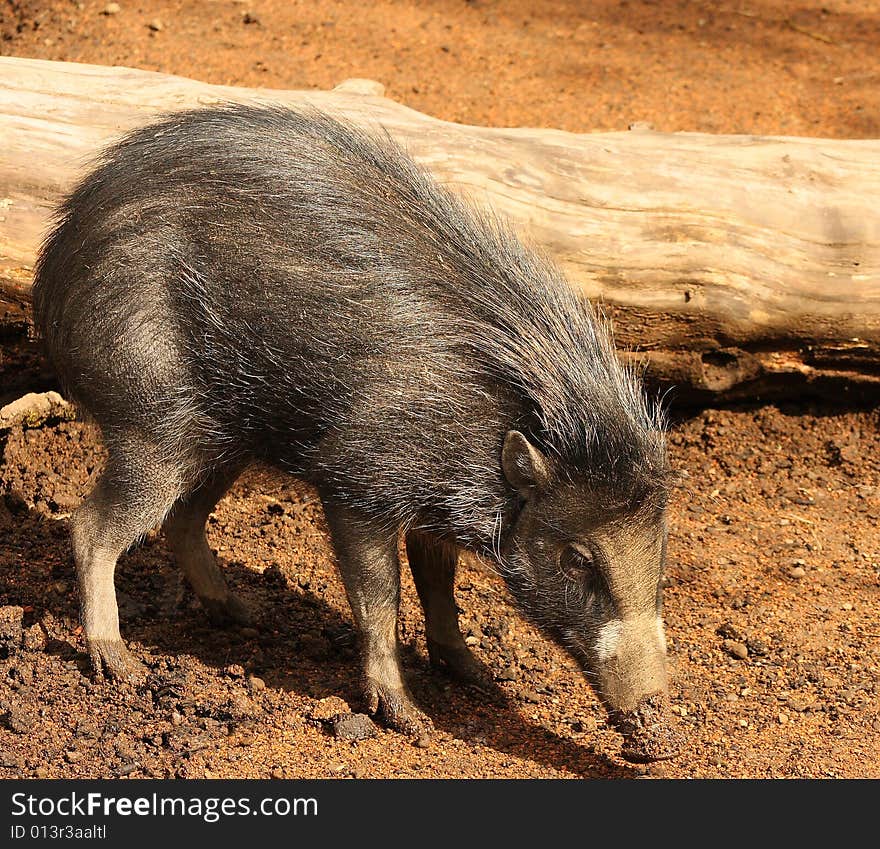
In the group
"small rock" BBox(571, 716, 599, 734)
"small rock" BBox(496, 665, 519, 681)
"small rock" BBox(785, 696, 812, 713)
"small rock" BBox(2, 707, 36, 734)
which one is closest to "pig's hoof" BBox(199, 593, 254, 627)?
"small rock" BBox(2, 707, 36, 734)

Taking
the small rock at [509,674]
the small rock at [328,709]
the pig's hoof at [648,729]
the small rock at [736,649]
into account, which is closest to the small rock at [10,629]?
the small rock at [328,709]

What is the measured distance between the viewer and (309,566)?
5.95 m

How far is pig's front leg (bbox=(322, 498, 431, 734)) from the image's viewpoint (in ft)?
15.2

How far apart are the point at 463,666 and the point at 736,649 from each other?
121 cm

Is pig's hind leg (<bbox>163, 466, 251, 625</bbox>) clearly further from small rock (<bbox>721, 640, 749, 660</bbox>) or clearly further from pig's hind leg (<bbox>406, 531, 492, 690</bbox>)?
small rock (<bbox>721, 640, 749, 660</bbox>)

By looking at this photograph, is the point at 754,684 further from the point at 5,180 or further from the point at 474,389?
the point at 5,180

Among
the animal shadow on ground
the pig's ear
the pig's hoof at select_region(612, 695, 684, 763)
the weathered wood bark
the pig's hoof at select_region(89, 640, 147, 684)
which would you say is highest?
the weathered wood bark

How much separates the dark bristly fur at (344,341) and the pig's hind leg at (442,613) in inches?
17.2

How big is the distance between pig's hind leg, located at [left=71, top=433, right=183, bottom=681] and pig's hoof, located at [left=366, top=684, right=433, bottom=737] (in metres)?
0.96

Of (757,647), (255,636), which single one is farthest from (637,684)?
(255,636)

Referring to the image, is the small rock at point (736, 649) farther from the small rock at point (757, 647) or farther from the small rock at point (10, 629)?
the small rock at point (10, 629)

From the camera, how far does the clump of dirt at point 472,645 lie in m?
4.56

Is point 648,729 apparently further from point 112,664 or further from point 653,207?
point 653,207

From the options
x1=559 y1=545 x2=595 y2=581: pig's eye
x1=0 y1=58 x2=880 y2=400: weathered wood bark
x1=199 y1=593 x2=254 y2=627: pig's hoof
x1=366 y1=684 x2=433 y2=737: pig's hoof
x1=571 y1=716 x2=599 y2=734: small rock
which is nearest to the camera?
x1=559 y1=545 x2=595 y2=581: pig's eye
